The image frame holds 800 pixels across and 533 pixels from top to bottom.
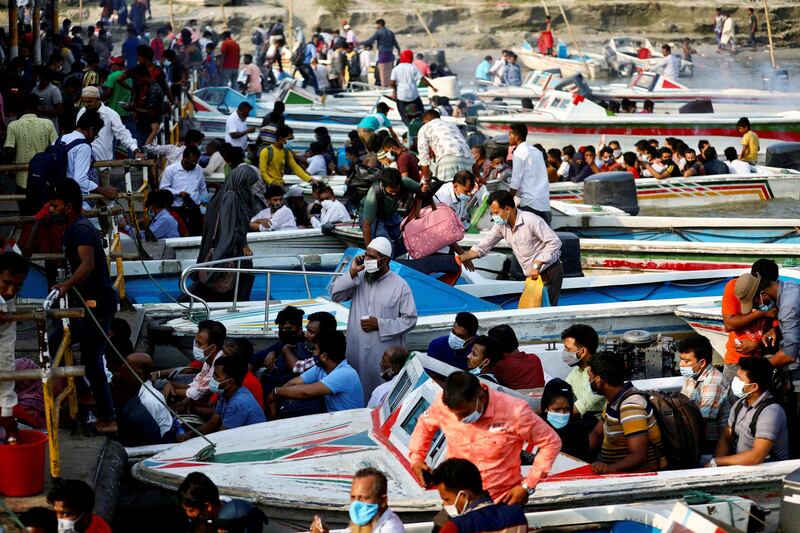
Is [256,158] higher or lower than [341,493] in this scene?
lower

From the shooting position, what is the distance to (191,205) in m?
15.0

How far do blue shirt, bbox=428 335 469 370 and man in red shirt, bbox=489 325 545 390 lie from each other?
12.4 inches

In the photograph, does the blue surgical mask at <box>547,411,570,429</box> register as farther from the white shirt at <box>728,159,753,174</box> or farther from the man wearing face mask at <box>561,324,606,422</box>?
the white shirt at <box>728,159,753,174</box>

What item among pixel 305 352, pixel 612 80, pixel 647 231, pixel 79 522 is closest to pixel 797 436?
pixel 305 352

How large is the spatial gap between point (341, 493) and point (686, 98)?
2232 cm

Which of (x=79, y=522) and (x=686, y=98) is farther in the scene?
(x=686, y=98)

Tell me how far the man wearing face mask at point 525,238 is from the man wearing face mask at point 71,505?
5.51 metres

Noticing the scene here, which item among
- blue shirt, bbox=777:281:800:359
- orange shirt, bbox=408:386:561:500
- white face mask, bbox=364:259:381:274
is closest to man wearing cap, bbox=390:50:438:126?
white face mask, bbox=364:259:381:274

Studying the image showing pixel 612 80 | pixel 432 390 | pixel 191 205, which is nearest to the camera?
pixel 432 390

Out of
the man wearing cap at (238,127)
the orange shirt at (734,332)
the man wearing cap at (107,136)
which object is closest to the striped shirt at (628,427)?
the orange shirt at (734,332)

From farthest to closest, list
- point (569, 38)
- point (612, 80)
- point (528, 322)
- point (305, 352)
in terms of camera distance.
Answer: point (569, 38), point (612, 80), point (528, 322), point (305, 352)

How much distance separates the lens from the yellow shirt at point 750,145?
20.7m

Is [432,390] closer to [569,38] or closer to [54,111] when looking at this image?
[54,111]

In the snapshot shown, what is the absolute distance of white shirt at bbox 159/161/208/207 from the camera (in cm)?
1495
